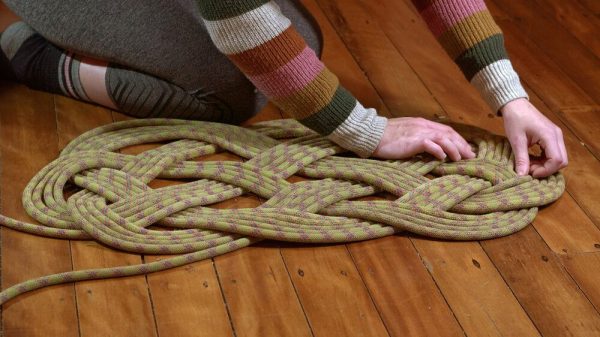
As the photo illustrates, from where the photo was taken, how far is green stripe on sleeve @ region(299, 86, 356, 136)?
121cm

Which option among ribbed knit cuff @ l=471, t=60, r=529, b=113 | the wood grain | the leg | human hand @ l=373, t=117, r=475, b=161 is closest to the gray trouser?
the leg

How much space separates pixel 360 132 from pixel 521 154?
0.23m

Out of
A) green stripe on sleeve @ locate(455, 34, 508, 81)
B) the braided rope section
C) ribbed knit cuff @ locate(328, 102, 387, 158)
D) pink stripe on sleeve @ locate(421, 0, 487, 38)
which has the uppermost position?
pink stripe on sleeve @ locate(421, 0, 487, 38)

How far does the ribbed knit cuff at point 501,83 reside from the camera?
4.17ft

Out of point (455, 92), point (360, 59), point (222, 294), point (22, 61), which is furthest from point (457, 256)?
point (22, 61)

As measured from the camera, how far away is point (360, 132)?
1222 mm

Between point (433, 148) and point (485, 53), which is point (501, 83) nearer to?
point (485, 53)

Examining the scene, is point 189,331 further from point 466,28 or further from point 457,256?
point 466,28

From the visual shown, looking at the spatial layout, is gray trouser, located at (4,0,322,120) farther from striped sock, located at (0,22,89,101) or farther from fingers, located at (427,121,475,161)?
fingers, located at (427,121,475,161)

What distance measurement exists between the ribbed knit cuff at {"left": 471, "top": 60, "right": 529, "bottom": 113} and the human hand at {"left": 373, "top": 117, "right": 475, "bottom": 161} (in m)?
0.09

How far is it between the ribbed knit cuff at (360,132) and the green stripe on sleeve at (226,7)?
205 mm

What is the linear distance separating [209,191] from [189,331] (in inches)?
9.4

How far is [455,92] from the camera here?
1.50m

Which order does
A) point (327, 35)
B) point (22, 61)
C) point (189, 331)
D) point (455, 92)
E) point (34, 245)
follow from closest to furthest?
point (189, 331)
point (34, 245)
point (22, 61)
point (455, 92)
point (327, 35)
